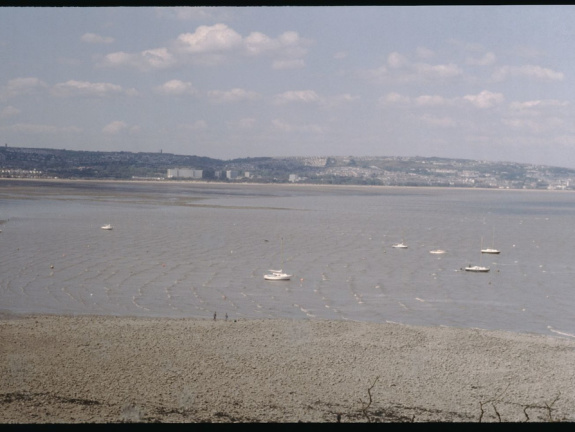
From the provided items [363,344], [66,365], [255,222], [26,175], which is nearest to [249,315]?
[363,344]

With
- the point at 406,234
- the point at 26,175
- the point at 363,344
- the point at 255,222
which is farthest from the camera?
the point at 26,175

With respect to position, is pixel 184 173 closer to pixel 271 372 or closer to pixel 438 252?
pixel 438 252

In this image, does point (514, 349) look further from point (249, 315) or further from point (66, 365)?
point (66, 365)

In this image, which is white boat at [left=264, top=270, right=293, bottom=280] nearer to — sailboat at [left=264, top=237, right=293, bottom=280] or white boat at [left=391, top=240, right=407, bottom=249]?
sailboat at [left=264, top=237, right=293, bottom=280]

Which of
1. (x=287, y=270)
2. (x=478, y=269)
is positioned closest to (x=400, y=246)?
(x=478, y=269)

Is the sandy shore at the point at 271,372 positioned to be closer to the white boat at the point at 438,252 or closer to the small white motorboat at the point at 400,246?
the white boat at the point at 438,252

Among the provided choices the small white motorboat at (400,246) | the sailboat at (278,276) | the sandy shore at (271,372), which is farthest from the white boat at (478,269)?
the sandy shore at (271,372)
